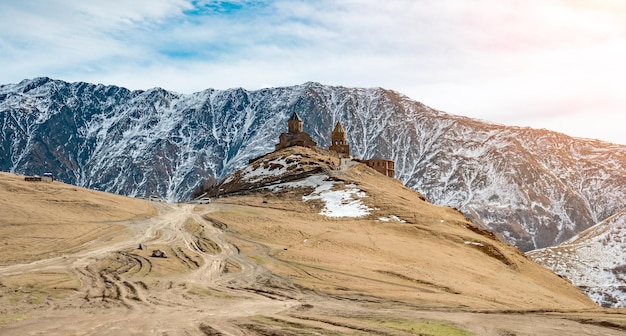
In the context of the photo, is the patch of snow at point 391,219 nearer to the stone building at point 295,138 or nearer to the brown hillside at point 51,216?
the brown hillside at point 51,216

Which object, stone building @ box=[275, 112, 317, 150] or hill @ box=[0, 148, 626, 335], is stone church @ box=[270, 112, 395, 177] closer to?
stone building @ box=[275, 112, 317, 150]

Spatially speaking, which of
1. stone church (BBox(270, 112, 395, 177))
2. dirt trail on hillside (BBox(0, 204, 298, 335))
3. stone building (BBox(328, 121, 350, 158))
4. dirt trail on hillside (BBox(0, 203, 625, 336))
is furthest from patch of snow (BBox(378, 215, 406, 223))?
stone building (BBox(328, 121, 350, 158))

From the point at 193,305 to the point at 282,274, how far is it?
1212 centimetres

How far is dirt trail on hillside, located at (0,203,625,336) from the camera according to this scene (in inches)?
1048

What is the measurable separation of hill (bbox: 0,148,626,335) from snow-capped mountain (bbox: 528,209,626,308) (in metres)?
39.6

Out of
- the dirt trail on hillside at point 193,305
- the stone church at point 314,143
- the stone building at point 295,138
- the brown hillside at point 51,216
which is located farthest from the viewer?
the stone building at point 295,138

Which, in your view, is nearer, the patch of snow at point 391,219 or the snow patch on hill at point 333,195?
the patch of snow at point 391,219

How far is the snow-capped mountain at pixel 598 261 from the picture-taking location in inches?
4338

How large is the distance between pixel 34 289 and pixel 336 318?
19624 mm

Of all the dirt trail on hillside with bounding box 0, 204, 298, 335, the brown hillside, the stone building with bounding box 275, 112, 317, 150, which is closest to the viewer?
the dirt trail on hillside with bounding box 0, 204, 298, 335

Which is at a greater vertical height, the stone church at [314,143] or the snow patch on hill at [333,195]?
the stone church at [314,143]

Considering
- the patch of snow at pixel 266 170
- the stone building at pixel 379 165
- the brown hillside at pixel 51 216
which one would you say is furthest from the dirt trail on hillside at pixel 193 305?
the stone building at pixel 379 165

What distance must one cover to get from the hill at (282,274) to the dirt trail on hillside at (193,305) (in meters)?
0.10

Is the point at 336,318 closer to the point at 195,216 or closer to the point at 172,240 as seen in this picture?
the point at 172,240
